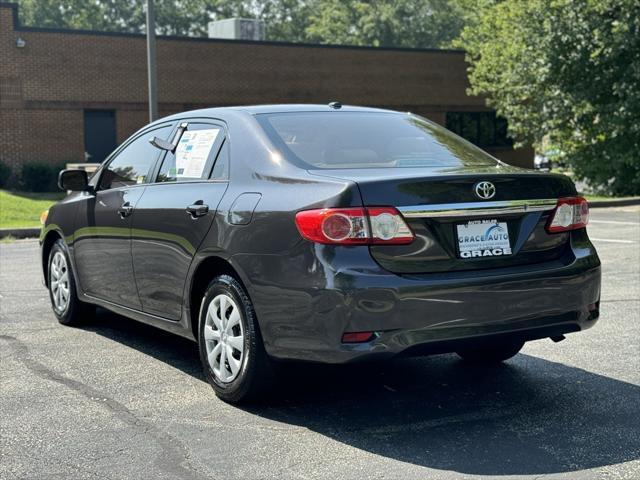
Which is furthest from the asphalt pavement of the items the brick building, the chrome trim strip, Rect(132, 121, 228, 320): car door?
the brick building

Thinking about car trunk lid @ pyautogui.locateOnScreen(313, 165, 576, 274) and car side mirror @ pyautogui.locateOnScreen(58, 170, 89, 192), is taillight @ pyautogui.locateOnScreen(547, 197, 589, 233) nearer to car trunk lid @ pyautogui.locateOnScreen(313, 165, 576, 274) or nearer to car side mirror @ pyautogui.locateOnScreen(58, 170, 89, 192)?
car trunk lid @ pyautogui.locateOnScreen(313, 165, 576, 274)

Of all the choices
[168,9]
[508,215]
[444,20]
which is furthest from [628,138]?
[168,9]

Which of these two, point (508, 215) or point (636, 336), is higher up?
point (508, 215)

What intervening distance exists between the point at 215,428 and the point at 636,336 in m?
3.61

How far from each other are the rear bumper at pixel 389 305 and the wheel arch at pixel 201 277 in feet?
1.15

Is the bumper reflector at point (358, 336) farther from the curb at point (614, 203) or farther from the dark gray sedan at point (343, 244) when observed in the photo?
the curb at point (614, 203)

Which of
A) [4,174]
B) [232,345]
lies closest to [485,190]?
[232,345]

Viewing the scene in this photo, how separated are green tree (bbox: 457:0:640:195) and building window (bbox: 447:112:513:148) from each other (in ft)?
33.1

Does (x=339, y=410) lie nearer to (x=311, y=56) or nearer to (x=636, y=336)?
(x=636, y=336)

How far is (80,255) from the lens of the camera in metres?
7.32

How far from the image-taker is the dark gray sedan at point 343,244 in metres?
4.68

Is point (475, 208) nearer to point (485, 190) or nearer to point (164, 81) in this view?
point (485, 190)

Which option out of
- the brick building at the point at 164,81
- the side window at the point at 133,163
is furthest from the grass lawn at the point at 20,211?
the side window at the point at 133,163

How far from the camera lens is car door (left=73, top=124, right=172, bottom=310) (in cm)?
654
